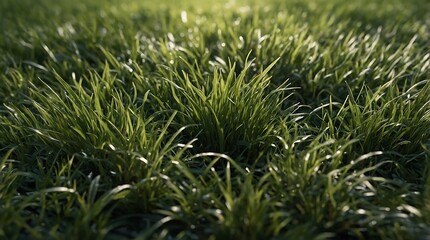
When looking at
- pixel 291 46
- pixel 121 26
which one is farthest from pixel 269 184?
pixel 121 26

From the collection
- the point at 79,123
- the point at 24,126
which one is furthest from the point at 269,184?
the point at 24,126

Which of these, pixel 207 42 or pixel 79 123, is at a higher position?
pixel 207 42

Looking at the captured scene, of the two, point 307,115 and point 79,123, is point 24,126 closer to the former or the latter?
point 79,123

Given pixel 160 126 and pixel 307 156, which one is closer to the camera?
pixel 307 156

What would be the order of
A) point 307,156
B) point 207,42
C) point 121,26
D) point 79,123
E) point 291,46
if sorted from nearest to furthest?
point 307,156 → point 79,123 → point 291,46 → point 207,42 → point 121,26

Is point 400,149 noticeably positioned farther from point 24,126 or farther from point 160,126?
point 24,126

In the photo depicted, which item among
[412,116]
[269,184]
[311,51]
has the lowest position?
[269,184]

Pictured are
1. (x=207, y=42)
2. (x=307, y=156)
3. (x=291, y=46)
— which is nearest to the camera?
(x=307, y=156)
